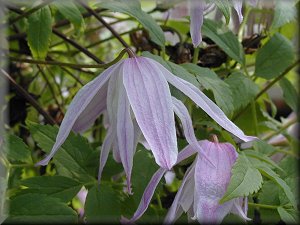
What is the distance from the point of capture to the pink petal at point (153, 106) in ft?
1.90

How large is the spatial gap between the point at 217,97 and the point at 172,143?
161 mm

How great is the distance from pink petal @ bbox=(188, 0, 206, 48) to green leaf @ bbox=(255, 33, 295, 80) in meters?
0.31

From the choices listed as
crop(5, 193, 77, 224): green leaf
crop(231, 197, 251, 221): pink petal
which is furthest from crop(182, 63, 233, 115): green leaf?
crop(5, 193, 77, 224): green leaf

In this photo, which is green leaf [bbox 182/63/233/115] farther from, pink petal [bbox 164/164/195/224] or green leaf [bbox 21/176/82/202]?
green leaf [bbox 21/176/82/202]

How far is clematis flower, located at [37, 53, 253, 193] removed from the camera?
0.60 metres

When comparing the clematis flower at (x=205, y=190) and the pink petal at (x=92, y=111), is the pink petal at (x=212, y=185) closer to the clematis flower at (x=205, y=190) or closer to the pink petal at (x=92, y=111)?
the clematis flower at (x=205, y=190)

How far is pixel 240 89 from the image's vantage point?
84 centimetres

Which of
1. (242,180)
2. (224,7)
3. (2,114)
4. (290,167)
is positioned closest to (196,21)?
(224,7)

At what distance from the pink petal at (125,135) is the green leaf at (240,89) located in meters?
0.24

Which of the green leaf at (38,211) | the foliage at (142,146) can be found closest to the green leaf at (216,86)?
the foliage at (142,146)

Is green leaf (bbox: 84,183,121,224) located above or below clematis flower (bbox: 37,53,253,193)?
below

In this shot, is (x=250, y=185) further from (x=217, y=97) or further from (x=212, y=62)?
(x=212, y=62)

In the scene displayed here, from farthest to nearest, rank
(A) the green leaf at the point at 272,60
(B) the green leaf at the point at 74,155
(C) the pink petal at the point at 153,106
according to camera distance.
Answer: (A) the green leaf at the point at 272,60, (B) the green leaf at the point at 74,155, (C) the pink petal at the point at 153,106

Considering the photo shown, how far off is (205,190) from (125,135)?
0.10m
